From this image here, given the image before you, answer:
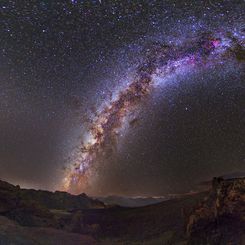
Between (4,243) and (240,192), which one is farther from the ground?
(240,192)

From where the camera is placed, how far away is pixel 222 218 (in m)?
21.1

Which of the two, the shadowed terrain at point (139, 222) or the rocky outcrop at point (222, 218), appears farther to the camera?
the shadowed terrain at point (139, 222)

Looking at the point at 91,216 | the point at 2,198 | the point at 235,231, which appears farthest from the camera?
the point at 91,216

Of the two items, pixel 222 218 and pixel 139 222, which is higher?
pixel 222 218

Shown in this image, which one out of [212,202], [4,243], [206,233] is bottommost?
[4,243]

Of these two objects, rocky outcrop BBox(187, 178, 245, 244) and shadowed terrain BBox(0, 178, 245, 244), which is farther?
shadowed terrain BBox(0, 178, 245, 244)

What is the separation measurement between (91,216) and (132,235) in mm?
12743

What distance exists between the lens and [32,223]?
111ft

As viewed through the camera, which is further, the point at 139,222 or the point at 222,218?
the point at 139,222

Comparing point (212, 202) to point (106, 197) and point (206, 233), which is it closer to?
point (206, 233)

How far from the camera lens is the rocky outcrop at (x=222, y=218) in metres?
19.6

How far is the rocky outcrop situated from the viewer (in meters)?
19.6

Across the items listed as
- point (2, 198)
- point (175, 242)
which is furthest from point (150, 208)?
point (2, 198)

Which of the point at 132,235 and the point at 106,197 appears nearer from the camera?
the point at 132,235
